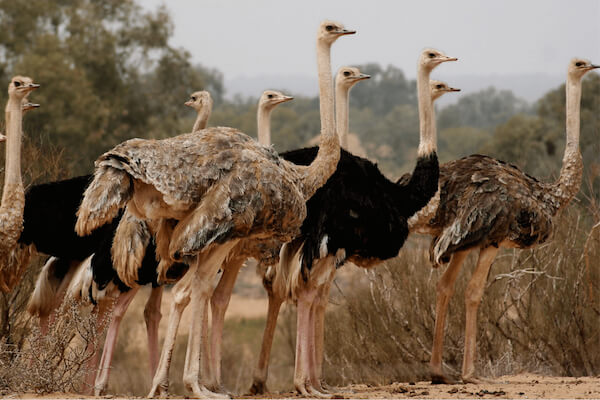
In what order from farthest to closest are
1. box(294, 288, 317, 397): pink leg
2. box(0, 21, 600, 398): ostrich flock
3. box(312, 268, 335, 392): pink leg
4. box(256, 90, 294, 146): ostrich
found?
box(256, 90, 294, 146): ostrich, box(312, 268, 335, 392): pink leg, box(294, 288, 317, 397): pink leg, box(0, 21, 600, 398): ostrich flock

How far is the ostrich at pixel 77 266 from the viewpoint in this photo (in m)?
8.66

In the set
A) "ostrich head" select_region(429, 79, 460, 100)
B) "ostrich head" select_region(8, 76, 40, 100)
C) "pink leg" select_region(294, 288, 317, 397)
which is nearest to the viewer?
"pink leg" select_region(294, 288, 317, 397)

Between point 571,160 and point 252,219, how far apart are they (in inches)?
168

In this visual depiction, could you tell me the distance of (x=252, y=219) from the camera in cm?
715

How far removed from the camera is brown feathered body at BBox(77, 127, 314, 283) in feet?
22.2

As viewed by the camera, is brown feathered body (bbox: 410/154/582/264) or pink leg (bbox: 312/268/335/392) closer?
pink leg (bbox: 312/268/335/392)

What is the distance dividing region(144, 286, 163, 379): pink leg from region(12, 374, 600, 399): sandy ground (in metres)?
1.40

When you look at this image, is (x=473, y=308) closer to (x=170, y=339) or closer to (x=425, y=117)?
(x=425, y=117)

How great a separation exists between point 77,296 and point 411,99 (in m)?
56.2

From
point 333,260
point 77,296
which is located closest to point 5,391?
point 77,296

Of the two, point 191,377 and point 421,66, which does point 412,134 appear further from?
point 191,377

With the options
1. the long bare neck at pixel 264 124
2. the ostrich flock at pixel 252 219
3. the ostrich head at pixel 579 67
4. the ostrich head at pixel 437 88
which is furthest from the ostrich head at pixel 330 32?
the ostrich head at pixel 579 67

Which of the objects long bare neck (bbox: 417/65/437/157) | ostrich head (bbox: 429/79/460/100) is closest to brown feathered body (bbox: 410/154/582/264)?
long bare neck (bbox: 417/65/437/157)

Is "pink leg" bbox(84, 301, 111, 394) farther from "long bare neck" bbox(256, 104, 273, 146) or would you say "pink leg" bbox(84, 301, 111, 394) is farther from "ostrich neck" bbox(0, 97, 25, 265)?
"long bare neck" bbox(256, 104, 273, 146)
